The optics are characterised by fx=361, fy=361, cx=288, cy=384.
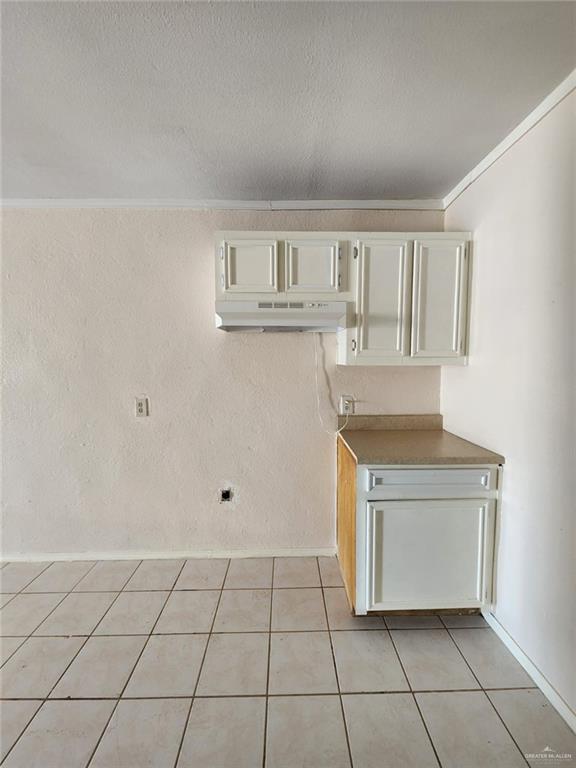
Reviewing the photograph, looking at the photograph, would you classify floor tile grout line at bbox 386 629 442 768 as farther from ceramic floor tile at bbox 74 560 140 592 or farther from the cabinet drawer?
ceramic floor tile at bbox 74 560 140 592

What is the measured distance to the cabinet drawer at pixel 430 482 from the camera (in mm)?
1725

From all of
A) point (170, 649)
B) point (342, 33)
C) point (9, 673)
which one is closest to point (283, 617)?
point (170, 649)

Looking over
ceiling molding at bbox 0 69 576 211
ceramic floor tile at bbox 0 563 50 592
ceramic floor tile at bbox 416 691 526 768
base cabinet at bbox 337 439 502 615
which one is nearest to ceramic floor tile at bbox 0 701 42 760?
ceramic floor tile at bbox 0 563 50 592

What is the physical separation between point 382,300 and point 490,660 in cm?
180

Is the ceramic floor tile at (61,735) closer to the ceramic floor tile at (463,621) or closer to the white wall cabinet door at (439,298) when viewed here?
the ceramic floor tile at (463,621)

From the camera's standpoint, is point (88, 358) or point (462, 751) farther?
point (88, 358)

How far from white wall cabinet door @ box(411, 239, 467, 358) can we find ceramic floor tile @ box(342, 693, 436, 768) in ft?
5.25

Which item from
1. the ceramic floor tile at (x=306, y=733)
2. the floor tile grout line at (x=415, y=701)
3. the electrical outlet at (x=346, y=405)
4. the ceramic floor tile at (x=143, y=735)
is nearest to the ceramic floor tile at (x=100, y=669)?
the ceramic floor tile at (x=143, y=735)

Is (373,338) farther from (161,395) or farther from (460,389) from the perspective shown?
(161,395)

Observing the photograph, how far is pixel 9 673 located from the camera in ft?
5.18

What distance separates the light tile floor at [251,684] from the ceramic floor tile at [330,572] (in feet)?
0.10

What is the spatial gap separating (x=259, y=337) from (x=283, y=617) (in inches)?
62.8

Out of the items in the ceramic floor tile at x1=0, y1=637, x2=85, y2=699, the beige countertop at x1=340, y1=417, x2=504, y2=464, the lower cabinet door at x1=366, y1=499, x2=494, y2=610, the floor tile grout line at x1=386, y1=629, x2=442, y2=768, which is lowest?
the ceramic floor tile at x1=0, y1=637, x2=85, y2=699

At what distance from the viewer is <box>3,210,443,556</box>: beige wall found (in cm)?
229
